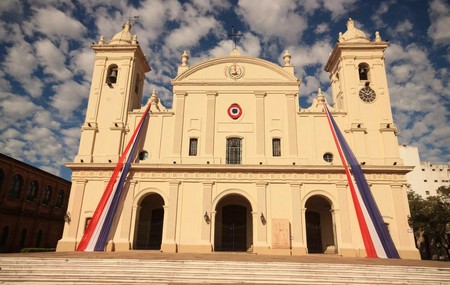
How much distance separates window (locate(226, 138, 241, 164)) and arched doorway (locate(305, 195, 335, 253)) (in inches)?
245

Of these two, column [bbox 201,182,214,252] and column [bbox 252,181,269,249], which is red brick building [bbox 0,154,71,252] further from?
column [bbox 252,181,269,249]

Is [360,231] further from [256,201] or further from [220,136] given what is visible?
[220,136]

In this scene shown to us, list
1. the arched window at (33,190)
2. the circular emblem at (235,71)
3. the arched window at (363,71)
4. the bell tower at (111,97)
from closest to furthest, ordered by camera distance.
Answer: the bell tower at (111,97)
the circular emblem at (235,71)
the arched window at (363,71)
the arched window at (33,190)

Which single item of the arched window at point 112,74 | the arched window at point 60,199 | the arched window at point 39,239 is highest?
the arched window at point 112,74

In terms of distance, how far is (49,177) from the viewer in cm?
3456

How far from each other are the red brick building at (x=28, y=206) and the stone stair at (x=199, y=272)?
1795cm

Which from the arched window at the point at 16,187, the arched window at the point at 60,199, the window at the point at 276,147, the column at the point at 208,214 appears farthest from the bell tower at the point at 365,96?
the arched window at the point at 60,199

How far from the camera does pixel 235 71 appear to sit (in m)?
26.7

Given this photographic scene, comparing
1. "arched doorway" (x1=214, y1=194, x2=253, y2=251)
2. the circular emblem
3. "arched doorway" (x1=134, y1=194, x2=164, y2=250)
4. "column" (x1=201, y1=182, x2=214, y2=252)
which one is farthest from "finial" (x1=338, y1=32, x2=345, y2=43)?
"arched doorway" (x1=134, y1=194, x2=164, y2=250)

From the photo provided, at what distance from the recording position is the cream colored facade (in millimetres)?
22281

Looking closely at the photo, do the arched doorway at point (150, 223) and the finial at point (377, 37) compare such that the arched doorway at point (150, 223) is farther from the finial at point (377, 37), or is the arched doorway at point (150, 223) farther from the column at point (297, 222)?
the finial at point (377, 37)

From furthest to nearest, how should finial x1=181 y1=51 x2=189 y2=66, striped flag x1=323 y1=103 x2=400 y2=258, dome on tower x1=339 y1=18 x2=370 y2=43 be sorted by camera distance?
finial x1=181 y1=51 x2=189 y2=66, dome on tower x1=339 y1=18 x2=370 y2=43, striped flag x1=323 y1=103 x2=400 y2=258

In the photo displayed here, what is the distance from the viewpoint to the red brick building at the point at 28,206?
28.0m

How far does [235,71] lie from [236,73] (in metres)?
0.20
